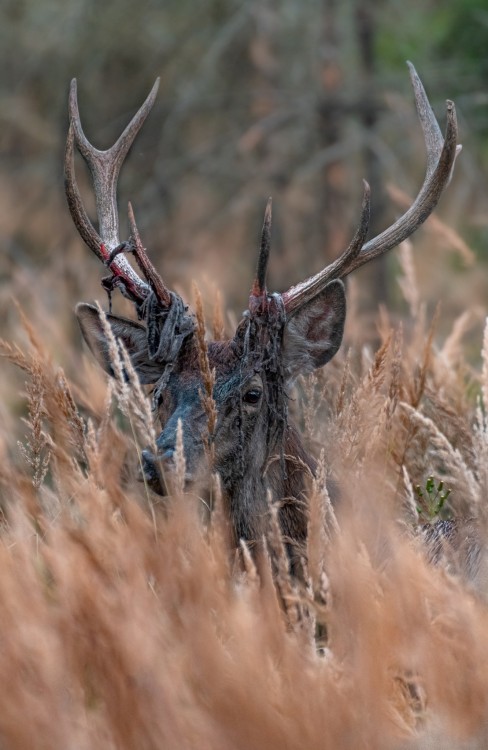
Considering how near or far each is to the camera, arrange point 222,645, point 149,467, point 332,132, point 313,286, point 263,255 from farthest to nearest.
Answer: point 332,132
point 313,286
point 263,255
point 149,467
point 222,645

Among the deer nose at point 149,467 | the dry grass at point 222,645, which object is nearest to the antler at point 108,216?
the deer nose at point 149,467

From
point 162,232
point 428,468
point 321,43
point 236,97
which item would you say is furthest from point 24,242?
point 428,468

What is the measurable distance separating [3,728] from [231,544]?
2049mm

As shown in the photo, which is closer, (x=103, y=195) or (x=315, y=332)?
(x=315, y=332)

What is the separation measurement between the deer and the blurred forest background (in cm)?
726

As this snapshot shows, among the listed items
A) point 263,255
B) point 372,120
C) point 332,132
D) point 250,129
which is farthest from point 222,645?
point 332,132

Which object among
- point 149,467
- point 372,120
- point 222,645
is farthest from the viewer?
point 372,120

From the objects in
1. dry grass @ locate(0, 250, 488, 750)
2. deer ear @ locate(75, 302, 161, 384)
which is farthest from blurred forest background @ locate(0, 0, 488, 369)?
dry grass @ locate(0, 250, 488, 750)

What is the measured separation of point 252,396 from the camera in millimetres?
Answer: 4652

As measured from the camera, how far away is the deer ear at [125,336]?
5.06m

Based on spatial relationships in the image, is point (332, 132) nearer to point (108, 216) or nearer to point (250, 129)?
point (250, 129)

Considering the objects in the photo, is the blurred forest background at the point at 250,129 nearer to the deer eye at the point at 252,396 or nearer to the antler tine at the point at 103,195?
the antler tine at the point at 103,195

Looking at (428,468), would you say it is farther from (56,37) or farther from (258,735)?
(56,37)

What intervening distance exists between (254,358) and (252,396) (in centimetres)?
14
